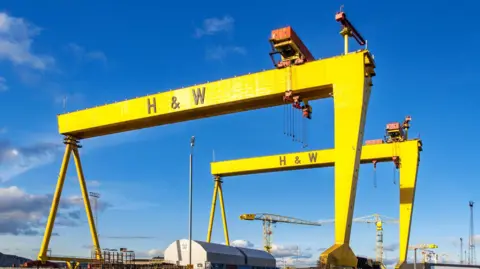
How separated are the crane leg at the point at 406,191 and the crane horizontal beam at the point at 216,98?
1567 cm

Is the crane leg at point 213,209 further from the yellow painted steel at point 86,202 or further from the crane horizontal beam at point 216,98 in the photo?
the crane horizontal beam at point 216,98

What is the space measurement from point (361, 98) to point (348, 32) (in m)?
3.84

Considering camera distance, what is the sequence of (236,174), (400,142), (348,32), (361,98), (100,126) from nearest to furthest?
(361,98)
(348,32)
(100,126)
(400,142)
(236,174)

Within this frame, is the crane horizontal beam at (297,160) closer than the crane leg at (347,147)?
No

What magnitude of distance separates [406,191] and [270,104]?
17.6 meters

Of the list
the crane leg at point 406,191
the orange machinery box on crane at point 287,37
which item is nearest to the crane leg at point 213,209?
the crane leg at point 406,191

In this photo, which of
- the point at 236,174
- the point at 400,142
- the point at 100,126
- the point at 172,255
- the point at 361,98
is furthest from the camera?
the point at 236,174

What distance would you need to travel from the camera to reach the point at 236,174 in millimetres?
44250

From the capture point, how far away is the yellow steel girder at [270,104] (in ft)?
74.7

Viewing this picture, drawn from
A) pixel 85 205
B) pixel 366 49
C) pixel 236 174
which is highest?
pixel 366 49

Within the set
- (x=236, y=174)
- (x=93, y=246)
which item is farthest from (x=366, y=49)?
(x=236, y=174)

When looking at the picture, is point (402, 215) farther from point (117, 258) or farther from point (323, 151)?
point (117, 258)

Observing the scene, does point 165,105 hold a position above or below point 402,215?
above

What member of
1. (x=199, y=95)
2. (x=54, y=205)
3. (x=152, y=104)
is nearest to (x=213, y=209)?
(x=54, y=205)
